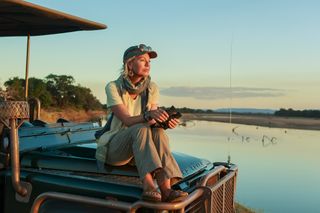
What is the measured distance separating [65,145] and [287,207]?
8563 mm

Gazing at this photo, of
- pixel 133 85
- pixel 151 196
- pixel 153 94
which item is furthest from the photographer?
pixel 153 94

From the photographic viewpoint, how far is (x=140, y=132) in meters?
3.31

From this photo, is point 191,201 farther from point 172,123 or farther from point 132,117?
point 132,117

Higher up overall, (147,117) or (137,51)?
(137,51)

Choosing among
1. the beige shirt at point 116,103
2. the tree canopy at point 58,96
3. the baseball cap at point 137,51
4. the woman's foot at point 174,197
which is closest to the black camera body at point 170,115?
the beige shirt at point 116,103

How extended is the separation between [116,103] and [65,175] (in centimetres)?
70

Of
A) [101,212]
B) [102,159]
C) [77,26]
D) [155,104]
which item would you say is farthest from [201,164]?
[77,26]

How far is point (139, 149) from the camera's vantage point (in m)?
3.29

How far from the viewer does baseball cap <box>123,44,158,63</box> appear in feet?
12.2

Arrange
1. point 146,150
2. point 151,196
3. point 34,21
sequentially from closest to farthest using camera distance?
point 151,196 < point 146,150 < point 34,21

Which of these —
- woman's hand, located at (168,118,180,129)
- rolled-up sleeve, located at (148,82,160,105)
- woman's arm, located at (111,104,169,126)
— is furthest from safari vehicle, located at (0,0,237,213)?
rolled-up sleeve, located at (148,82,160,105)

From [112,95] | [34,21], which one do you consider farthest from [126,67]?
[34,21]

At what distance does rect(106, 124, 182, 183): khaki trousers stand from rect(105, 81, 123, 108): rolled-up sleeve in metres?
0.29

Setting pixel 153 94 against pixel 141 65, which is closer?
pixel 141 65
